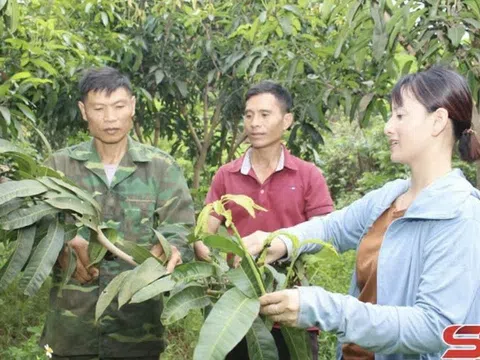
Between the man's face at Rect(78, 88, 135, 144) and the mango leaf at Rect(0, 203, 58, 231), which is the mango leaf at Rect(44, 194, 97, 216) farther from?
the man's face at Rect(78, 88, 135, 144)

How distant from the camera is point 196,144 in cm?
609

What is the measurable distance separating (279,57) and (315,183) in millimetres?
1540

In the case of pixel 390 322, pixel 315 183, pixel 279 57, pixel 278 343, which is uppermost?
pixel 279 57

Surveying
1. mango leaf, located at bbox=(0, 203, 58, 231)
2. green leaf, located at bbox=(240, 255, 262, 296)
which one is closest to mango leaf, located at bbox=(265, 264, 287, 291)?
green leaf, located at bbox=(240, 255, 262, 296)

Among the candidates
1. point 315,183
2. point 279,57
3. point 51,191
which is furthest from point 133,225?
point 279,57

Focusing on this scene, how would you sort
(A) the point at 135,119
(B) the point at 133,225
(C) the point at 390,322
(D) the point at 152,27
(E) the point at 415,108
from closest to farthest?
(C) the point at 390,322 < (E) the point at 415,108 < (B) the point at 133,225 < (D) the point at 152,27 < (A) the point at 135,119

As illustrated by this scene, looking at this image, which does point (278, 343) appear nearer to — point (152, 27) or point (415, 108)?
point (415, 108)

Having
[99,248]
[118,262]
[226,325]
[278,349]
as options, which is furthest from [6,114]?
[226,325]

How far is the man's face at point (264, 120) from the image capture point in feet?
9.88

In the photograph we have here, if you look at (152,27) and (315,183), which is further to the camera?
(152,27)

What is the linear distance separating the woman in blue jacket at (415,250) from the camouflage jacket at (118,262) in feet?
2.37

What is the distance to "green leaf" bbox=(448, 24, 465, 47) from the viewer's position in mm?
2789

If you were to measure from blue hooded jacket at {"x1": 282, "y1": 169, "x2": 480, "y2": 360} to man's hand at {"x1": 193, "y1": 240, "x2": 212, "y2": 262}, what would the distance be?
0.61m

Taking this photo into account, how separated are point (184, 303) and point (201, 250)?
0.47 meters
